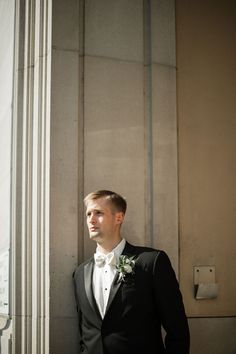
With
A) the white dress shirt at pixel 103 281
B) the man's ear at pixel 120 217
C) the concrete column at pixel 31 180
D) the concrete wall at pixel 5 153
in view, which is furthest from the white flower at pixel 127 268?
the concrete wall at pixel 5 153

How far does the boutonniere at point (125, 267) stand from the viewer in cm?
471

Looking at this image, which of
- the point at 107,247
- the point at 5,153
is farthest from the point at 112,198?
the point at 5,153

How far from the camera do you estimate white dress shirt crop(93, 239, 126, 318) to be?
4.80 m

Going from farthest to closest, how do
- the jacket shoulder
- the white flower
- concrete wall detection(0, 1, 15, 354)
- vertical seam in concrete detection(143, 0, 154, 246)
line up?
concrete wall detection(0, 1, 15, 354) → vertical seam in concrete detection(143, 0, 154, 246) → the jacket shoulder → the white flower

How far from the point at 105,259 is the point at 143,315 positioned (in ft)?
1.87

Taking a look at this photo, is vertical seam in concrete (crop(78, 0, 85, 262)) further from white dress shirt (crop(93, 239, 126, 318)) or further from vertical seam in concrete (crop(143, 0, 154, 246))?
vertical seam in concrete (crop(143, 0, 154, 246))

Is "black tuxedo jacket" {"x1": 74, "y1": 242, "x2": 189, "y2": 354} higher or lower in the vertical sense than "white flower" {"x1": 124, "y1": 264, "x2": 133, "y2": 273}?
lower

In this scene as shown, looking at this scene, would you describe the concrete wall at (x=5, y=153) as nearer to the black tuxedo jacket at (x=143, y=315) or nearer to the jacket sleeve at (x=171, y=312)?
the black tuxedo jacket at (x=143, y=315)

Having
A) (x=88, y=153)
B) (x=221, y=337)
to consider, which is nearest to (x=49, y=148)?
(x=88, y=153)

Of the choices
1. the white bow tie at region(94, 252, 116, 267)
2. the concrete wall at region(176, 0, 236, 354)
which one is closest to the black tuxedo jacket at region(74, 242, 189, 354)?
the white bow tie at region(94, 252, 116, 267)

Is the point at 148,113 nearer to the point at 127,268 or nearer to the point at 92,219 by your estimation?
the point at 92,219

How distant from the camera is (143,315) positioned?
4.68 meters

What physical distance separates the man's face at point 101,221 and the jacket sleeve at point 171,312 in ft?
1.70

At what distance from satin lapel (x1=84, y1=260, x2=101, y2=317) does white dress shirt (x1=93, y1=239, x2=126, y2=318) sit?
36 millimetres
